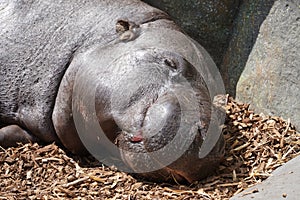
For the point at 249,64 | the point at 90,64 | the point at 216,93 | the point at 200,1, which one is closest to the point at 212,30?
the point at 200,1

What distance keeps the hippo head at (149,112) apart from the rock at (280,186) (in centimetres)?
37

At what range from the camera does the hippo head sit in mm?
3891

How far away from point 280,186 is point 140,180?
99cm

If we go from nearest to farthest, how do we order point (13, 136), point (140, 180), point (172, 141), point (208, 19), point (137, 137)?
point (172, 141), point (137, 137), point (140, 180), point (13, 136), point (208, 19)

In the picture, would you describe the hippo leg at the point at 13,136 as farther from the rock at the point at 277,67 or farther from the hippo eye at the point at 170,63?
the rock at the point at 277,67

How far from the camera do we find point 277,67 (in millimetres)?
4773

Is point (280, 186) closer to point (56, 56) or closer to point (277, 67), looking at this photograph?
point (277, 67)

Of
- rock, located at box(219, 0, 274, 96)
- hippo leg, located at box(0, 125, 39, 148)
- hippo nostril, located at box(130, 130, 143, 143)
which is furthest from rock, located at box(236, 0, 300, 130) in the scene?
hippo leg, located at box(0, 125, 39, 148)

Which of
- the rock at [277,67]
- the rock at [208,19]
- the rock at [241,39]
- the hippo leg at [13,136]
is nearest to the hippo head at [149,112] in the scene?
the hippo leg at [13,136]

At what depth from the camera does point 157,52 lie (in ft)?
14.3

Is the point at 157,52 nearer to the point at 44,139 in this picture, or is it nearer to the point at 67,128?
the point at 67,128

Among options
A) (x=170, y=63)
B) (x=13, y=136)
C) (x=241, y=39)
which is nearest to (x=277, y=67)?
(x=241, y=39)

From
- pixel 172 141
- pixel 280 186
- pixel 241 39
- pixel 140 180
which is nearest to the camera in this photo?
pixel 280 186

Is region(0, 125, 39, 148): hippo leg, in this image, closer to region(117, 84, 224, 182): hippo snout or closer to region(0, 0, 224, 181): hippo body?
region(0, 0, 224, 181): hippo body
